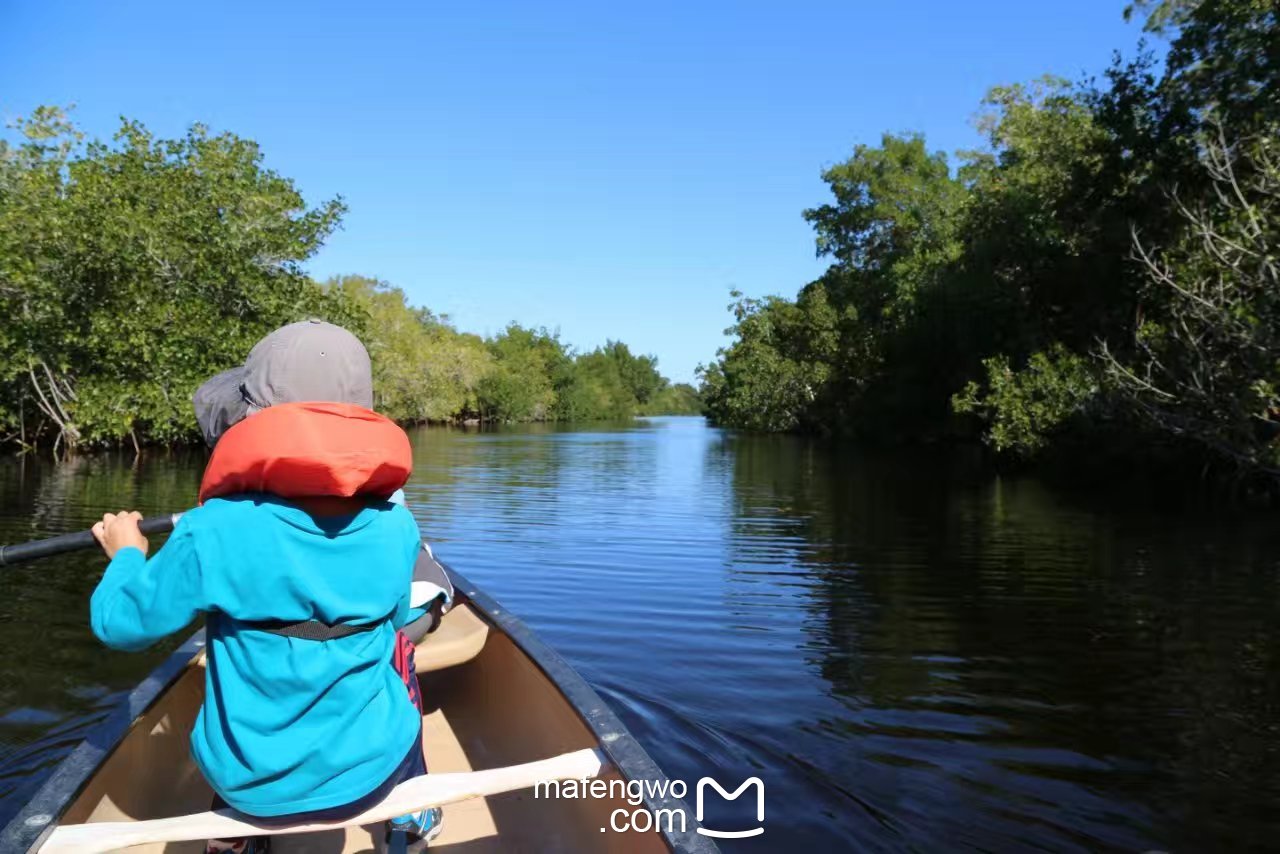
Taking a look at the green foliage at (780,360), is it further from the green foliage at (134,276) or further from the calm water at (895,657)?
the calm water at (895,657)

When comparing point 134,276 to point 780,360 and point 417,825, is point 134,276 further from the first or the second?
point 780,360

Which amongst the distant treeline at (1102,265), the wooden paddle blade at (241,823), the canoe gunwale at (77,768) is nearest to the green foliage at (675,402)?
the distant treeline at (1102,265)

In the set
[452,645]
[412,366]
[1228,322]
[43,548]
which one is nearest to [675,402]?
[412,366]

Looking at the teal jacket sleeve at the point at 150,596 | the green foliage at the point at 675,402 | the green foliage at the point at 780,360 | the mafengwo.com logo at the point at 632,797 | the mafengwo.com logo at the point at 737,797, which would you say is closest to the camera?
the teal jacket sleeve at the point at 150,596

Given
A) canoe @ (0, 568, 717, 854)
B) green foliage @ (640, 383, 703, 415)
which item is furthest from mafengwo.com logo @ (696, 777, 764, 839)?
green foliage @ (640, 383, 703, 415)

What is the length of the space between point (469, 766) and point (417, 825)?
1429 mm

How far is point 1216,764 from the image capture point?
4.60 metres

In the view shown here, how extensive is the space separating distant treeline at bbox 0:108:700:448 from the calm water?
750 cm

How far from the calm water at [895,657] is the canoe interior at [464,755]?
3.30 ft

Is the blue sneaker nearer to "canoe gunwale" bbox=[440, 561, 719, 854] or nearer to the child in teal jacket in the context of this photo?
the child in teal jacket

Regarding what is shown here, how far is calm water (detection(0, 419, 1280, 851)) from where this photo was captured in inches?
163

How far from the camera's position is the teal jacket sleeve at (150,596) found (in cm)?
184

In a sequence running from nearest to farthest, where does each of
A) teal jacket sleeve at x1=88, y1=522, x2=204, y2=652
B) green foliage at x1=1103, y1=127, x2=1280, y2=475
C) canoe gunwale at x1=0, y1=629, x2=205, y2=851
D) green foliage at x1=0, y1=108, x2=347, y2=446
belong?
teal jacket sleeve at x1=88, y1=522, x2=204, y2=652 → canoe gunwale at x1=0, y1=629, x2=205, y2=851 → green foliage at x1=1103, y1=127, x2=1280, y2=475 → green foliage at x1=0, y1=108, x2=347, y2=446

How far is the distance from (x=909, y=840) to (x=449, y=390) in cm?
6264
